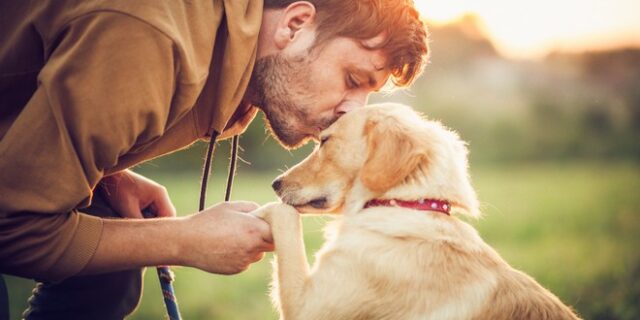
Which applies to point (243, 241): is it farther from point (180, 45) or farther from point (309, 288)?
point (180, 45)

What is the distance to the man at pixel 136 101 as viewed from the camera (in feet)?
6.71

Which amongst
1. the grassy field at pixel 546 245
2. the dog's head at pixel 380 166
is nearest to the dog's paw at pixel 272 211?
the dog's head at pixel 380 166

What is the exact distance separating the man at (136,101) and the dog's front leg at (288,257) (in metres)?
0.06

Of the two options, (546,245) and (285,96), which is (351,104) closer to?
(285,96)

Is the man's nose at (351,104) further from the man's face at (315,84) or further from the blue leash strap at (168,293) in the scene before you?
the blue leash strap at (168,293)

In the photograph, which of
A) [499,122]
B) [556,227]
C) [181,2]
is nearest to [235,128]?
[181,2]

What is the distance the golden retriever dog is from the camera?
236cm

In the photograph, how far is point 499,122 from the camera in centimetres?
1517

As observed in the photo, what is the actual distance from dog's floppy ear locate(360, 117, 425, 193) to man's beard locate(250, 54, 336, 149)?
0.44 m

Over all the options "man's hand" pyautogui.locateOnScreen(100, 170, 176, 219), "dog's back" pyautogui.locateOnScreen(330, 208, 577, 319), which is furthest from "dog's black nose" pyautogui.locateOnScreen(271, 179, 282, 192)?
"man's hand" pyautogui.locateOnScreen(100, 170, 176, 219)

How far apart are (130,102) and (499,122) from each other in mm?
13987

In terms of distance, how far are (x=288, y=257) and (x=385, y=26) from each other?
1199 mm

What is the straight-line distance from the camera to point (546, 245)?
20.3ft

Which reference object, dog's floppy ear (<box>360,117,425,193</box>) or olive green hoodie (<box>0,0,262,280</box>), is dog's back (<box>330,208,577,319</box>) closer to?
dog's floppy ear (<box>360,117,425,193</box>)
